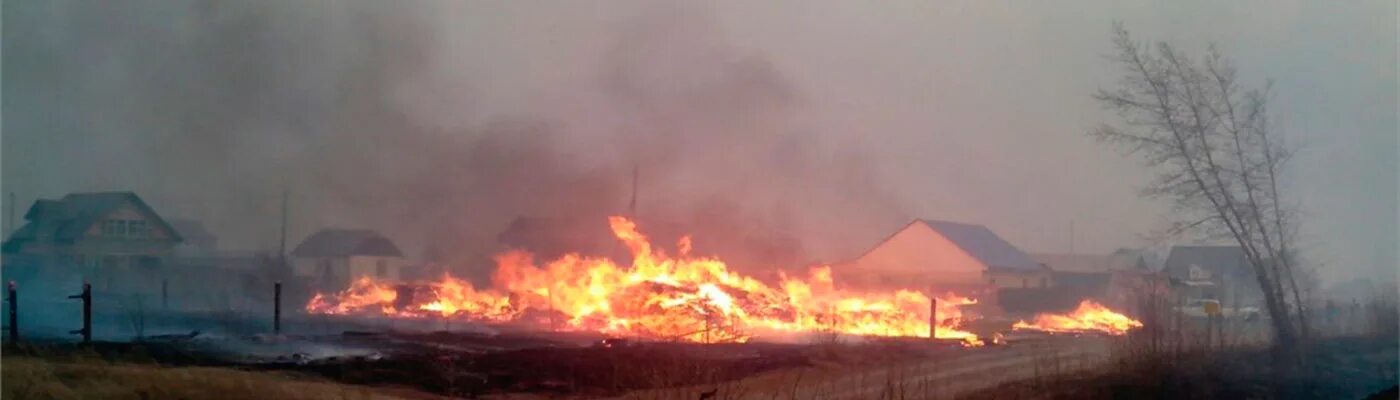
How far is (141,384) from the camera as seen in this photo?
40.5 ft

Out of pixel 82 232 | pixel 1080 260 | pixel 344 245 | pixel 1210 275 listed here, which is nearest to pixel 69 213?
pixel 82 232

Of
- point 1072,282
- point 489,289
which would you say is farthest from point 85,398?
point 1072,282

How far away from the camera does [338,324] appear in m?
31.3

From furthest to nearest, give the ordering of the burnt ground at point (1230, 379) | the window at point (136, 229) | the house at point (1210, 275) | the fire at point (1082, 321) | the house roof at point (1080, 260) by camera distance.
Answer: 1. the house roof at point (1080, 260)
2. the house at point (1210, 275)
3. the window at point (136, 229)
4. the fire at point (1082, 321)
5. the burnt ground at point (1230, 379)

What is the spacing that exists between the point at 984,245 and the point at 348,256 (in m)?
29.8

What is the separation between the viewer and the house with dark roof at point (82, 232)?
142ft

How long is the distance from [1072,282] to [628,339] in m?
34.7

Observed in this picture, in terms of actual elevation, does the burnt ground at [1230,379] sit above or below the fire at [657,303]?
below

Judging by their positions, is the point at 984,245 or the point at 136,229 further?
the point at 984,245

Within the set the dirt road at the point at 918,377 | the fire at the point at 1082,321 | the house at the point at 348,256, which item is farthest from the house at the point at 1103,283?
the house at the point at 348,256

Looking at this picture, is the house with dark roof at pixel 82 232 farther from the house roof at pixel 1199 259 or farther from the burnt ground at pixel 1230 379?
the house roof at pixel 1199 259

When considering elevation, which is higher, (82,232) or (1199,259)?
(82,232)

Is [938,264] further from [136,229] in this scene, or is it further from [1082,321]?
[136,229]

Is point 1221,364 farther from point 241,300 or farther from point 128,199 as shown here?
point 128,199
